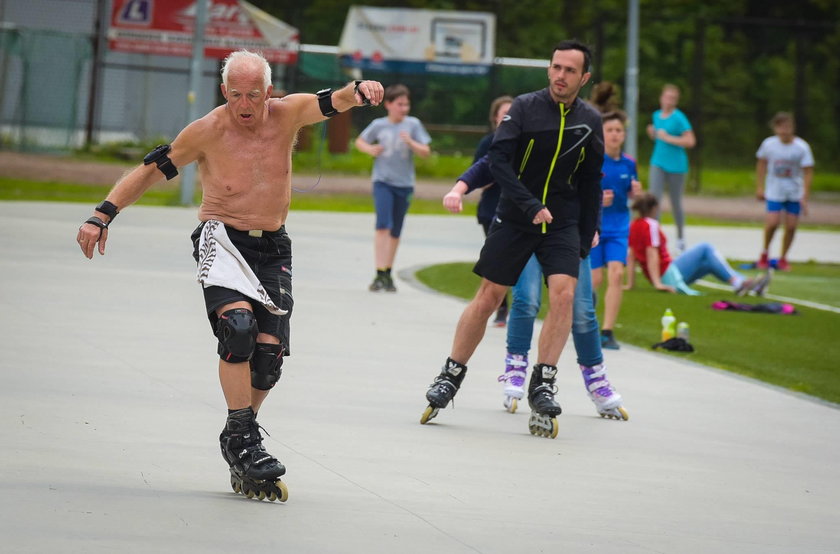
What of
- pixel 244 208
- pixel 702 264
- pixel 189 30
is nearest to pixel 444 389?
pixel 244 208

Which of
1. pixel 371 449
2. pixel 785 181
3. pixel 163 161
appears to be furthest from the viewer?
pixel 785 181

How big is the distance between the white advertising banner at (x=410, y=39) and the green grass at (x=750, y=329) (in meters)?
18.5

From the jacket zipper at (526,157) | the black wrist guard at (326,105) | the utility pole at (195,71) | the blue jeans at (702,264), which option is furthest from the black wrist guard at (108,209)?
the utility pole at (195,71)

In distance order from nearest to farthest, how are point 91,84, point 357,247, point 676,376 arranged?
1. point 676,376
2. point 357,247
3. point 91,84

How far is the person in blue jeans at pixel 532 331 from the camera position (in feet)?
27.5

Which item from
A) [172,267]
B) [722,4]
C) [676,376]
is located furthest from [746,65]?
[676,376]

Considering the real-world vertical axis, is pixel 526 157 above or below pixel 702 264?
above

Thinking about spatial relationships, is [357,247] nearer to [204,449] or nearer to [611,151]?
[611,151]

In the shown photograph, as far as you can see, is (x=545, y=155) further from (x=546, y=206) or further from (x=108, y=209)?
(x=108, y=209)

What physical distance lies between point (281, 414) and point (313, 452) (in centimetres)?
99

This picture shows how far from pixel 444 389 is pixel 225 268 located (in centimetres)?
210

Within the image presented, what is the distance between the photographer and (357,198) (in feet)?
93.2

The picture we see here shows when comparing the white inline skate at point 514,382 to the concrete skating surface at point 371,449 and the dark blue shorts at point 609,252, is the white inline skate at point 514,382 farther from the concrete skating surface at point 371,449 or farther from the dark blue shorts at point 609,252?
the dark blue shorts at point 609,252

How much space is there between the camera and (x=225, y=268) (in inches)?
238
